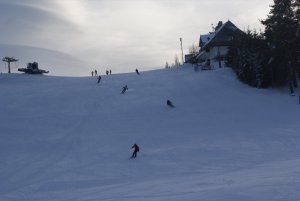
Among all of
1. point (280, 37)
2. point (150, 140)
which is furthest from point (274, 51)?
point (150, 140)

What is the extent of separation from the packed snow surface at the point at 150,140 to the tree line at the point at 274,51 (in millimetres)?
1866

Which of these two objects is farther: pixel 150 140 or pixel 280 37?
pixel 280 37

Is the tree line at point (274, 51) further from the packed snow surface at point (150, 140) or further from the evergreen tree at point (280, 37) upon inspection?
the packed snow surface at point (150, 140)

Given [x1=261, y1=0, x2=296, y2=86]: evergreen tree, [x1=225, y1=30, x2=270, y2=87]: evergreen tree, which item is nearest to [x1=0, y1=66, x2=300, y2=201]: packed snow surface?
[x1=225, y1=30, x2=270, y2=87]: evergreen tree

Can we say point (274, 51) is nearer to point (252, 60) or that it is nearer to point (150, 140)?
point (252, 60)

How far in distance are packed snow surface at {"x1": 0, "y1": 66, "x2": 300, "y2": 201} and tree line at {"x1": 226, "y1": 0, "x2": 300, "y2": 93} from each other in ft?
6.12

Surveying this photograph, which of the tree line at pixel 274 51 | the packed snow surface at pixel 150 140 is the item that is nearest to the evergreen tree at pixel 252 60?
the tree line at pixel 274 51

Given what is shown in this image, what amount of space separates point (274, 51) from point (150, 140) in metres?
22.1

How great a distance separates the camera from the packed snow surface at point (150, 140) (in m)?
19.0

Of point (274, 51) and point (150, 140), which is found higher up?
point (274, 51)

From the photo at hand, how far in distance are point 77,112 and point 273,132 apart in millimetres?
16966

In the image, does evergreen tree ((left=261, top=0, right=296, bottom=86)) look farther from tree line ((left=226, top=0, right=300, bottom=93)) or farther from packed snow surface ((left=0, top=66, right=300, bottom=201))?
packed snow surface ((left=0, top=66, right=300, bottom=201))

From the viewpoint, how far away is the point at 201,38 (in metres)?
89.3

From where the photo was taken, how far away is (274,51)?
164ft
